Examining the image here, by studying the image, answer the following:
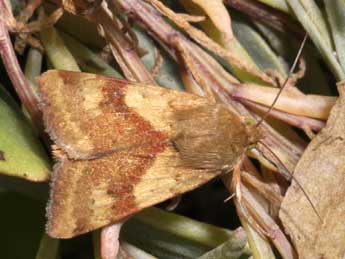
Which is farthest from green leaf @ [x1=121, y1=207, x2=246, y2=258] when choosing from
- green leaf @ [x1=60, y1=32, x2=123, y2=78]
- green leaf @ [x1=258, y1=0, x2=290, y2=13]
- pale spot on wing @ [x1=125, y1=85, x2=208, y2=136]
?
green leaf @ [x1=258, y1=0, x2=290, y2=13]

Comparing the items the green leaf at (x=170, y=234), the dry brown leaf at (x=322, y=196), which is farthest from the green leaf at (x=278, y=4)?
the green leaf at (x=170, y=234)

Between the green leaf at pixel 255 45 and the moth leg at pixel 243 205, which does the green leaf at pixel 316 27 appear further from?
the moth leg at pixel 243 205

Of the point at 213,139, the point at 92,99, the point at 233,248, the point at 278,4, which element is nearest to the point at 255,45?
the point at 278,4

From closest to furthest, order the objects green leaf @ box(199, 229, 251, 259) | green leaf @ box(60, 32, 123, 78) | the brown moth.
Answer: green leaf @ box(199, 229, 251, 259) < the brown moth < green leaf @ box(60, 32, 123, 78)

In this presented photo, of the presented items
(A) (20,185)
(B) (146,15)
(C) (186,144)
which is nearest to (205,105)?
(C) (186,144)

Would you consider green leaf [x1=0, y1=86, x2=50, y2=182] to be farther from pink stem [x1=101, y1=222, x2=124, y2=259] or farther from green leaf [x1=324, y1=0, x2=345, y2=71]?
green leaf [x1=324, y1=0, x2=345, y2=71]
